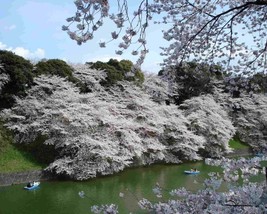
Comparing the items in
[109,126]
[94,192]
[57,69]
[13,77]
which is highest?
[57,69]

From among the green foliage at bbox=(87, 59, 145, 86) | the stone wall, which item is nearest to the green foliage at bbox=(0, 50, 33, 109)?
the stone wall

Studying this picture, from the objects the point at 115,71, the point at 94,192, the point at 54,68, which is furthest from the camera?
the point at 115,71

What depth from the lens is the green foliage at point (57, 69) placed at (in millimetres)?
15109

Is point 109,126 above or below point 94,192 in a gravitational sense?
above

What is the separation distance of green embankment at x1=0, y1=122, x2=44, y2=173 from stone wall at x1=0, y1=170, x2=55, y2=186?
0.92ft

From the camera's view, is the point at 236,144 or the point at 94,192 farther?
the point at 236,144

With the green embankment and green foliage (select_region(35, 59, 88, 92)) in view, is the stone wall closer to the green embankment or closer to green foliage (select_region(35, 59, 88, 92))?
the green embankment

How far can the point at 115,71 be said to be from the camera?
1756cm

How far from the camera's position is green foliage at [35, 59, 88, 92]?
1511 centimetres

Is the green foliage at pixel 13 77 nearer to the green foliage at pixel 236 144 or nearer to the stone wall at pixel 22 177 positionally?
the stone wall at pixel 22 177

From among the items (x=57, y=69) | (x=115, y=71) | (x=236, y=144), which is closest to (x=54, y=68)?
(x=57, y=69)

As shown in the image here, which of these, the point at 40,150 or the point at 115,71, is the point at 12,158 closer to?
the point at 40,150

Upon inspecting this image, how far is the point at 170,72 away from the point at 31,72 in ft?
35.9

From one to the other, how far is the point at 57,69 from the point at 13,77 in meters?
2.06
